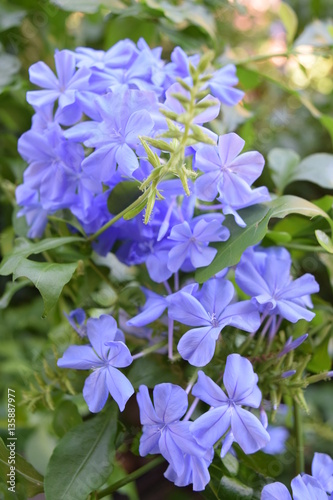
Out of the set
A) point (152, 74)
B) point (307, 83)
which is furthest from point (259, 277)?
point (307, 83)

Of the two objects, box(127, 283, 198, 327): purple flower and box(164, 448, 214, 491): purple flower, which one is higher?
box(127, 283, 198, 327): purple flower

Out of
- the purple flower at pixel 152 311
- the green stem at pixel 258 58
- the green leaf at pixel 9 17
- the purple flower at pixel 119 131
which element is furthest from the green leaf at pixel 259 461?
the green leaf at pixel 9 17

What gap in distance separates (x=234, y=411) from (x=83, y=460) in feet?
0.43

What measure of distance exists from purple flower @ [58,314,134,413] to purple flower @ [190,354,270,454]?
0.05 metres

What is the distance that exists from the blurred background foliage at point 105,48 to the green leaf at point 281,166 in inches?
1.3

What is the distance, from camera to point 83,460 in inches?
16.1

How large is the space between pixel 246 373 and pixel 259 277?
0.23 feet

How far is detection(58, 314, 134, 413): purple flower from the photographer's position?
357 millimetres

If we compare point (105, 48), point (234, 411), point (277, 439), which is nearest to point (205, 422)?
point (234, 411)

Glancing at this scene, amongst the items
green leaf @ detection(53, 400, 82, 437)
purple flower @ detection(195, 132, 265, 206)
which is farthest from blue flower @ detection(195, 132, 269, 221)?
green leaf @ detection(53, 400, 82, 437)

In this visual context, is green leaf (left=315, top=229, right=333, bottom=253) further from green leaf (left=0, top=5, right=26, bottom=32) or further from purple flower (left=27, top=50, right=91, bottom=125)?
green leaf (left=0, top=5, right=26, bottom=32)

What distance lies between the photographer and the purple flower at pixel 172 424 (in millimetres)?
346

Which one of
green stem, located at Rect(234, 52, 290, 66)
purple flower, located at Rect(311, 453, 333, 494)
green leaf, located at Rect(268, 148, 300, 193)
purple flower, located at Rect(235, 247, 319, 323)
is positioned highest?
green stem, located at Rect(234, 52, 290, 66)

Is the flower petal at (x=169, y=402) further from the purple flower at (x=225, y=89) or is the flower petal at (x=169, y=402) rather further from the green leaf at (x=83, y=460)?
the purple flower at (x=225, y=89)
